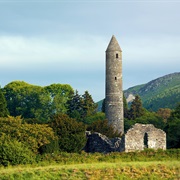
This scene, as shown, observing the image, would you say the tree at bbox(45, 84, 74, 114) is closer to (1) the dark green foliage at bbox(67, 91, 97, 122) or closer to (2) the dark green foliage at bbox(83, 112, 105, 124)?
(1) the dark green foliage at bbox(67, 91, 97, 122)

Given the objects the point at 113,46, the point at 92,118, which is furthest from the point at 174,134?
the point at 92,118

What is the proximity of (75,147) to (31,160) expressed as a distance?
930 centimetres

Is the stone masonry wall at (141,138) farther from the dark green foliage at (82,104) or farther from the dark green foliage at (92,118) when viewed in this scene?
the dark green foliage at (82,104)

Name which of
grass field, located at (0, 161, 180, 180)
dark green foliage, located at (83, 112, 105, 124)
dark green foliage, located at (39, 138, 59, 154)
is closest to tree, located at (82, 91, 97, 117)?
dark green foliage, located at (83, 112, 105, 124)

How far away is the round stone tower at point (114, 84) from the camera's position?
6012 cm

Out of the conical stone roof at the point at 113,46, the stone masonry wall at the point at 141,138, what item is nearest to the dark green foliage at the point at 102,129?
the stone masonry wall at the point at 141,138

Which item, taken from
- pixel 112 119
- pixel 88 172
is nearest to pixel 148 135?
pixel 88 172

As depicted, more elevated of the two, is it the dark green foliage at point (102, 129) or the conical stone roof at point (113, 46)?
the conical stone roof at point (113, 46)

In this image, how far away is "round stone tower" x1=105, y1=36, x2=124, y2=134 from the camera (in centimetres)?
6012

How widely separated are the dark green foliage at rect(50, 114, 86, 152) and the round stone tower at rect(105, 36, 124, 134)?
19150mm

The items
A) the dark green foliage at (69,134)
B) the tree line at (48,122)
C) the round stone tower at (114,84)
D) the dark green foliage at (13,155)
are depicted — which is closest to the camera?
the dark green foliage at (13,155)

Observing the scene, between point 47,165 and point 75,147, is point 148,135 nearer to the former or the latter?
point 75,147

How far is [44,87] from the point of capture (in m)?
90.2

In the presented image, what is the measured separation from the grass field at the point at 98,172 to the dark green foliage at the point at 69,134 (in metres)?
11.7
